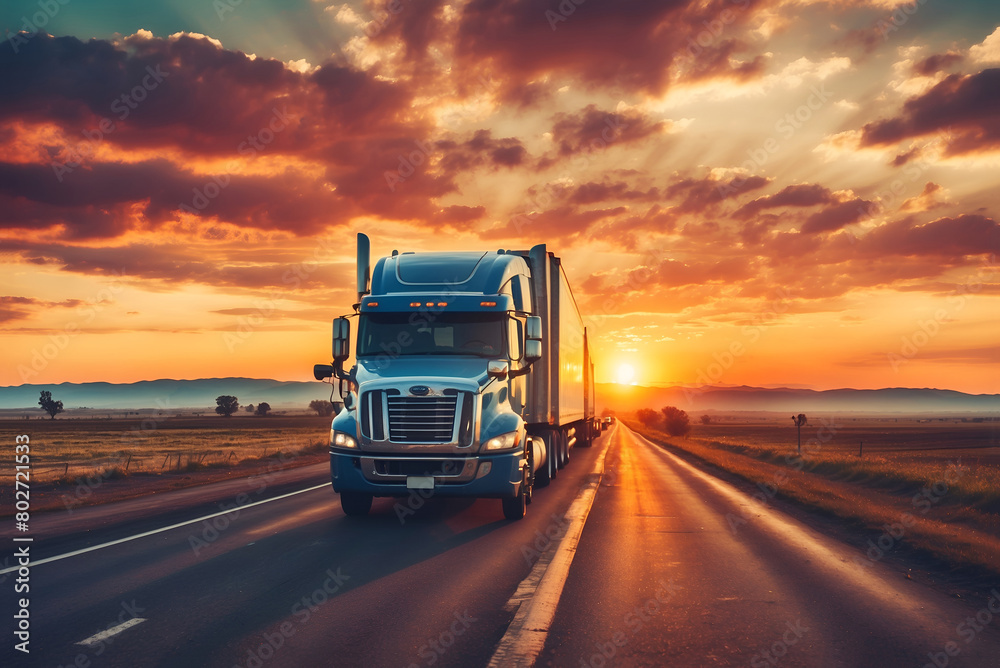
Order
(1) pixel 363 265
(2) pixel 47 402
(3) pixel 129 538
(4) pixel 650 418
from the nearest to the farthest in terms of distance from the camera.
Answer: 1. (3) pixel 129 538
2. (1) pixel 363 265
3. (4) pixel 650 418
4. (2) pixel 47 402

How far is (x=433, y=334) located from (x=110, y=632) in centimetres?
735

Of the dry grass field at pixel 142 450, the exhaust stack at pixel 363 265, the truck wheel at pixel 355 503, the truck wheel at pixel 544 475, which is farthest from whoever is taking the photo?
the dry grass field at pixel 142 450

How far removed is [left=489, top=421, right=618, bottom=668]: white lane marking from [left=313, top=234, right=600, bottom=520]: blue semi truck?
1.95 m

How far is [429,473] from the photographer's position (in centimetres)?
1063

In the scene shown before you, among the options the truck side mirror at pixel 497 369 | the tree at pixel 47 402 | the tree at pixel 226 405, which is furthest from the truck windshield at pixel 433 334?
the tree at pixel 47 402

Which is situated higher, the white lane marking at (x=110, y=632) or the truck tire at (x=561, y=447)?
the truck tire at (x=561, y=447)

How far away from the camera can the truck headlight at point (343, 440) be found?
1085cm

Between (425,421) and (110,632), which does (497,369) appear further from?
(110,632)

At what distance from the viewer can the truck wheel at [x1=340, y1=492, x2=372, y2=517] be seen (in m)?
11.5

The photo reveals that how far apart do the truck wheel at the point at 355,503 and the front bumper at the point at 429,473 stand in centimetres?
67

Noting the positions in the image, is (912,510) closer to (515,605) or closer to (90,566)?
(515,605)

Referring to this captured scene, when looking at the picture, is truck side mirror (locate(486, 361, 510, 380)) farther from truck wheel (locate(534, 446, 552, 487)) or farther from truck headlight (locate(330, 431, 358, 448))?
truck wheel (locate(534, 446, 552, 487))

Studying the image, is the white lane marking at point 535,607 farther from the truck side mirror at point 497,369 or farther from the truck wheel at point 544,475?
the truck wheel at point 544,475

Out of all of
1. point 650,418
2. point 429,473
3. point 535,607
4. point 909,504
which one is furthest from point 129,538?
point 650,418
